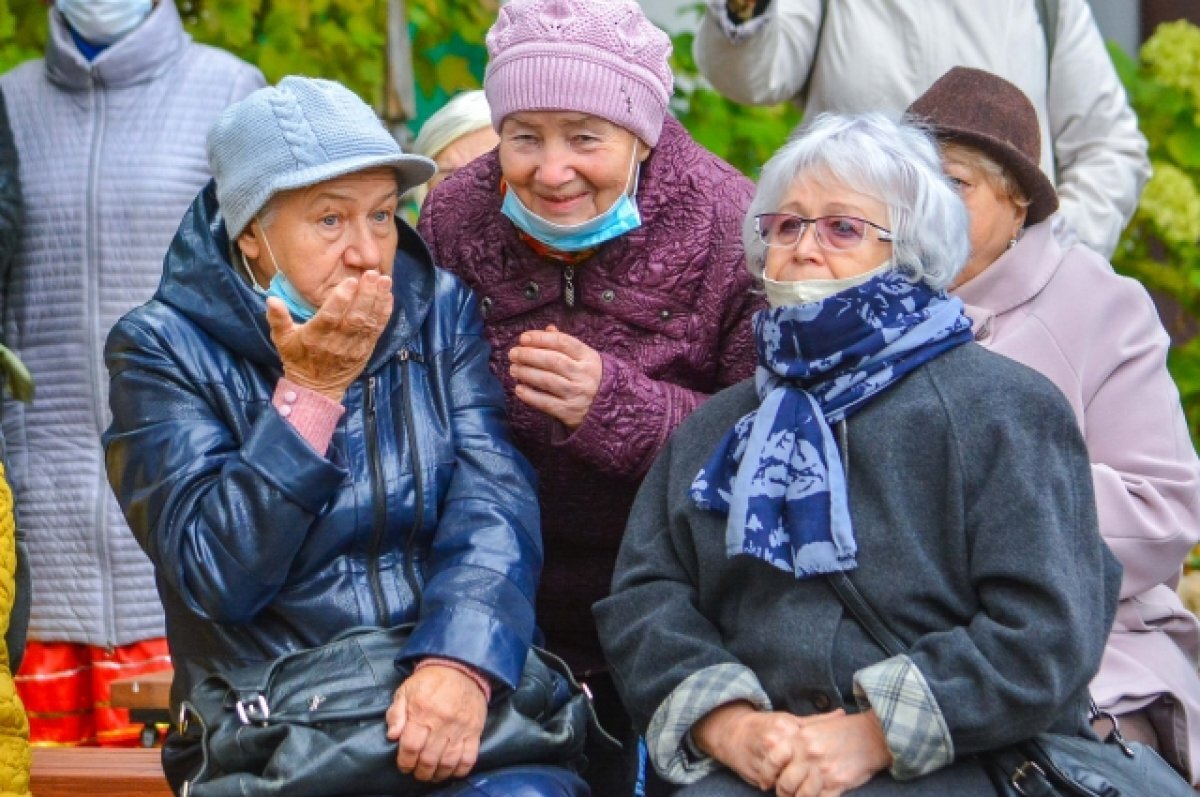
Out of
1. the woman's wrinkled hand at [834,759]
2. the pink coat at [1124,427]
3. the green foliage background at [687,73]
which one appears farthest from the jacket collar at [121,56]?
the woman's wrinkled hand at [834,759]

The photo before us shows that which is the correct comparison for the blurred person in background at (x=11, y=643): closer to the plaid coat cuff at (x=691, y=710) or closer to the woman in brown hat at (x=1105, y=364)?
the plaid coat cuff at (x=691, y=710)

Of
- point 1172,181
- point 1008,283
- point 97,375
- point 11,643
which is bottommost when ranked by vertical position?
point 1172,181

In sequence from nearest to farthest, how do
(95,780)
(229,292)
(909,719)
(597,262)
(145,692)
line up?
(909,719) < (229,292) < (597,262) < (95,780) < (145,692)

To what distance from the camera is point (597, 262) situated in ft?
13.5

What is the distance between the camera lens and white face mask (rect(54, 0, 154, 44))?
19.4 ft

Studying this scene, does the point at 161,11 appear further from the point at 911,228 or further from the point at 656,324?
the point at 911,228

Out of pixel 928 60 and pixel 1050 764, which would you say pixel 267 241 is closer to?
pixel 1050 764

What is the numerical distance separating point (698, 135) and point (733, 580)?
4187 millimetres

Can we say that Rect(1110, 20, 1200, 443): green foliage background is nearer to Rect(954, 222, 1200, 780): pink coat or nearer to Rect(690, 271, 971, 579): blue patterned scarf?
Rect(954, 222, 1200, 780): pink coat

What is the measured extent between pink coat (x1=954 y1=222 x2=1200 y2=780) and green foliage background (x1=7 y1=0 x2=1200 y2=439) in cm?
315

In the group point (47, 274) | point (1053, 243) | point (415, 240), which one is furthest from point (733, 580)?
point (47, 274)

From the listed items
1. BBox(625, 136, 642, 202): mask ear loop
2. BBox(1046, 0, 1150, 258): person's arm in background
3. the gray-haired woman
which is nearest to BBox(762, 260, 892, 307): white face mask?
the gray-haired woman

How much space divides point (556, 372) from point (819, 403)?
57 cm

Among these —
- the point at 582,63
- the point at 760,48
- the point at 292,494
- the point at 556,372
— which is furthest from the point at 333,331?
the point at 760,48
